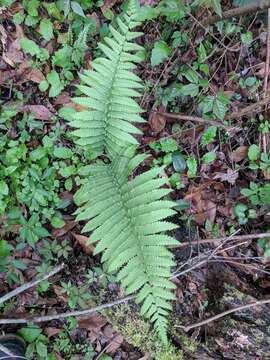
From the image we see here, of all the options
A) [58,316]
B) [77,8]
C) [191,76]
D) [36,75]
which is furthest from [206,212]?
[77,8]

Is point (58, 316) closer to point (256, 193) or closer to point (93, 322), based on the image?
point (93, 322)

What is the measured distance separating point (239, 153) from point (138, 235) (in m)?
1.55

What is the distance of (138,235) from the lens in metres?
2.87

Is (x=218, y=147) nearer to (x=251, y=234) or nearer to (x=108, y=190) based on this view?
(x=251, y=234)

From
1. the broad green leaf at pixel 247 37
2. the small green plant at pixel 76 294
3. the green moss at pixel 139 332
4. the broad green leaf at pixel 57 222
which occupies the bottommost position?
the green moss at pixel 139 332

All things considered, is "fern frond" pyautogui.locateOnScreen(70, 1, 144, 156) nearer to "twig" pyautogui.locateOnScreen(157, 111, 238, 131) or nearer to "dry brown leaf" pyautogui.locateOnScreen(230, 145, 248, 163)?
"twig" pyautogui.locateOnScreen(157, 111, 238, 131)

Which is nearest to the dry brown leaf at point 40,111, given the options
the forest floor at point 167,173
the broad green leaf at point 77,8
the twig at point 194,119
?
the forest floor at point 167,173

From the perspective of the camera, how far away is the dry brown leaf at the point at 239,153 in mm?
3951

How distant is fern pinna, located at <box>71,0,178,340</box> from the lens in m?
2.86

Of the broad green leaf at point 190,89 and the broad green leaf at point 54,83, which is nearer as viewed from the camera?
the broad green leaf at point 54,83

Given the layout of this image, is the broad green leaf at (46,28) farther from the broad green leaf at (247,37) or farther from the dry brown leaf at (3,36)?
the broad green leaf at (247,37)

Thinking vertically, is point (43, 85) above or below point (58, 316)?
above

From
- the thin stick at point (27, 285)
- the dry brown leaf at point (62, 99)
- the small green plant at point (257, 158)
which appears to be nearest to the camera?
the thin stick at point (27, 285)

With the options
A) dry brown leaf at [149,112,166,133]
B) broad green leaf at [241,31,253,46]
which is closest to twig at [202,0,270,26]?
broad green leaf at [241,31,253,46]
